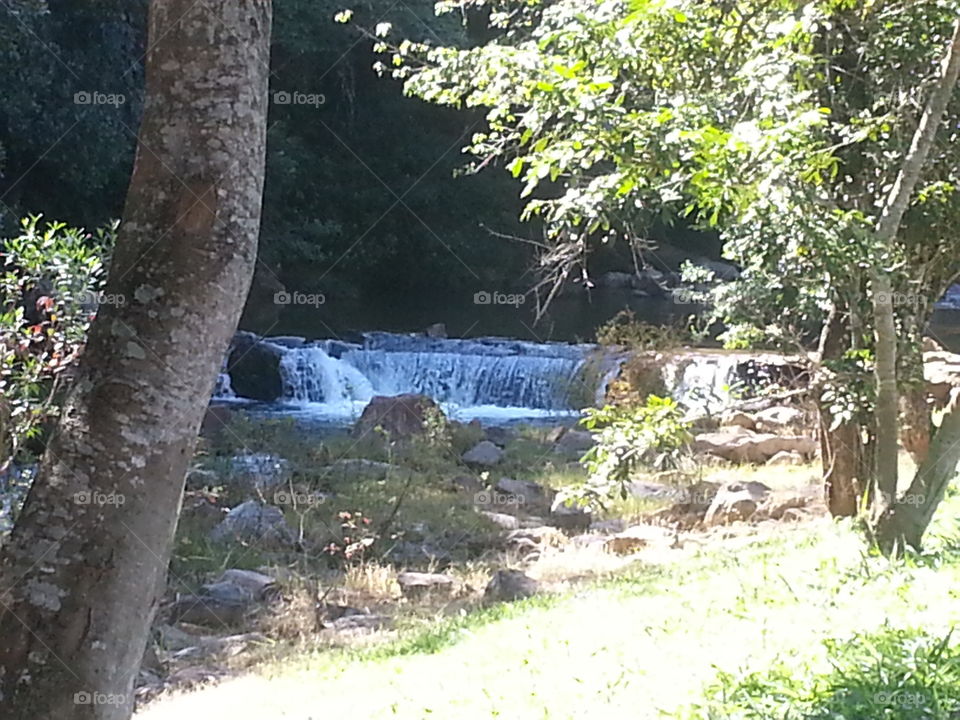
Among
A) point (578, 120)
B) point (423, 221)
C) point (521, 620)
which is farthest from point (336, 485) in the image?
point (423, 221)

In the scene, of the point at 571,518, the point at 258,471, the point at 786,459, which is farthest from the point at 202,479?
the point at 786,459

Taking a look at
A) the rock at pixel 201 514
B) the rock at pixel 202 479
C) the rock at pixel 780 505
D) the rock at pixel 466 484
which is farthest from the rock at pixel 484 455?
the rock at pixel 780 505

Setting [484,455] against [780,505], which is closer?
[780,505]

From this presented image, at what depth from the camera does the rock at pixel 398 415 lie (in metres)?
13.5

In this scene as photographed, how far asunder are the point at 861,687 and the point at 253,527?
6.80m

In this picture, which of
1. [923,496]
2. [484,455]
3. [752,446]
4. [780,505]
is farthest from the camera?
[484,455]

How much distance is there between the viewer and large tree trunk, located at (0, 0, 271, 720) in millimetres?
2482

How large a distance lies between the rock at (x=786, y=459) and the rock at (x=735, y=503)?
1802 mm

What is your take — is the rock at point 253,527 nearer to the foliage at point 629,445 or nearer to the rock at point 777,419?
the foliage at point 629,445

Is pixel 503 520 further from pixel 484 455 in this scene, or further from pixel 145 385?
pixel 145 385

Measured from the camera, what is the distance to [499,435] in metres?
14.2

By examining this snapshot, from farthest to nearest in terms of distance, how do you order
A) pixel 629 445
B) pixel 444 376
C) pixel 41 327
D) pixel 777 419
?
pixel 444 376 → pixel 777 419 → pixel 41 327 → pixel 629 445

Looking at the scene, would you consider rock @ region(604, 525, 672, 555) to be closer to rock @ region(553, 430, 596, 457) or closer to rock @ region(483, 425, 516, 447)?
rock @ region(553, 430, 596, 457)

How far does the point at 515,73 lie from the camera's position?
15.2 ft
